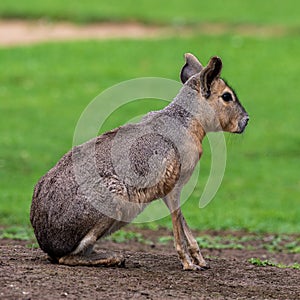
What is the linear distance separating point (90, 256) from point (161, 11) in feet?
87.1

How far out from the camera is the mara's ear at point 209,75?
8055mm

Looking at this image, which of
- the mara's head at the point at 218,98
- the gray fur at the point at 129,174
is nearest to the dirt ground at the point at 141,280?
the gray fur at the point at 129,174

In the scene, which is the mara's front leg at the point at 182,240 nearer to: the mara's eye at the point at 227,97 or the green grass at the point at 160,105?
the mara's eye at the point at 227,97

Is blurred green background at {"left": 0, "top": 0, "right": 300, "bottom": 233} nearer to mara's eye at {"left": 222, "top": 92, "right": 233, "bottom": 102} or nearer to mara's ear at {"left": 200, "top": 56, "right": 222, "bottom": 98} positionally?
mara's eye at {"left": 222, "top": 92, "right": 233, "bottom": 102}

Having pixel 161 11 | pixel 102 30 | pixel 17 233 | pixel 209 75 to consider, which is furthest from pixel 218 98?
pixel 161 11

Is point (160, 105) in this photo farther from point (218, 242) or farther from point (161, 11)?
point (161, 11)

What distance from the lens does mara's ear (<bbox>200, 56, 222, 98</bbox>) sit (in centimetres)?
805

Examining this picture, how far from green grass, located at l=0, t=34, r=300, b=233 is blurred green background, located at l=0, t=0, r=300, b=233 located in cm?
3

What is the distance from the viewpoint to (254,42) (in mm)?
29438

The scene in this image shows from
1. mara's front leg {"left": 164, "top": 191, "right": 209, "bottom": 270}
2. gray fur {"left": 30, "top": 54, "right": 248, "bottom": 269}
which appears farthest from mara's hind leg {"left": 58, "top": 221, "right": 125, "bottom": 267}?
mara's front leg {"left": 164, "top": 191, "right": 209, "bottom": 270}

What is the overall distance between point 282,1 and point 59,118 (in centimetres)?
1736

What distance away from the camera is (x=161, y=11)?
3384 cm

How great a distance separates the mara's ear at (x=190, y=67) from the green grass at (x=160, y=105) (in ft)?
2.74

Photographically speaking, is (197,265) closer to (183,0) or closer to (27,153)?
(27,153)
